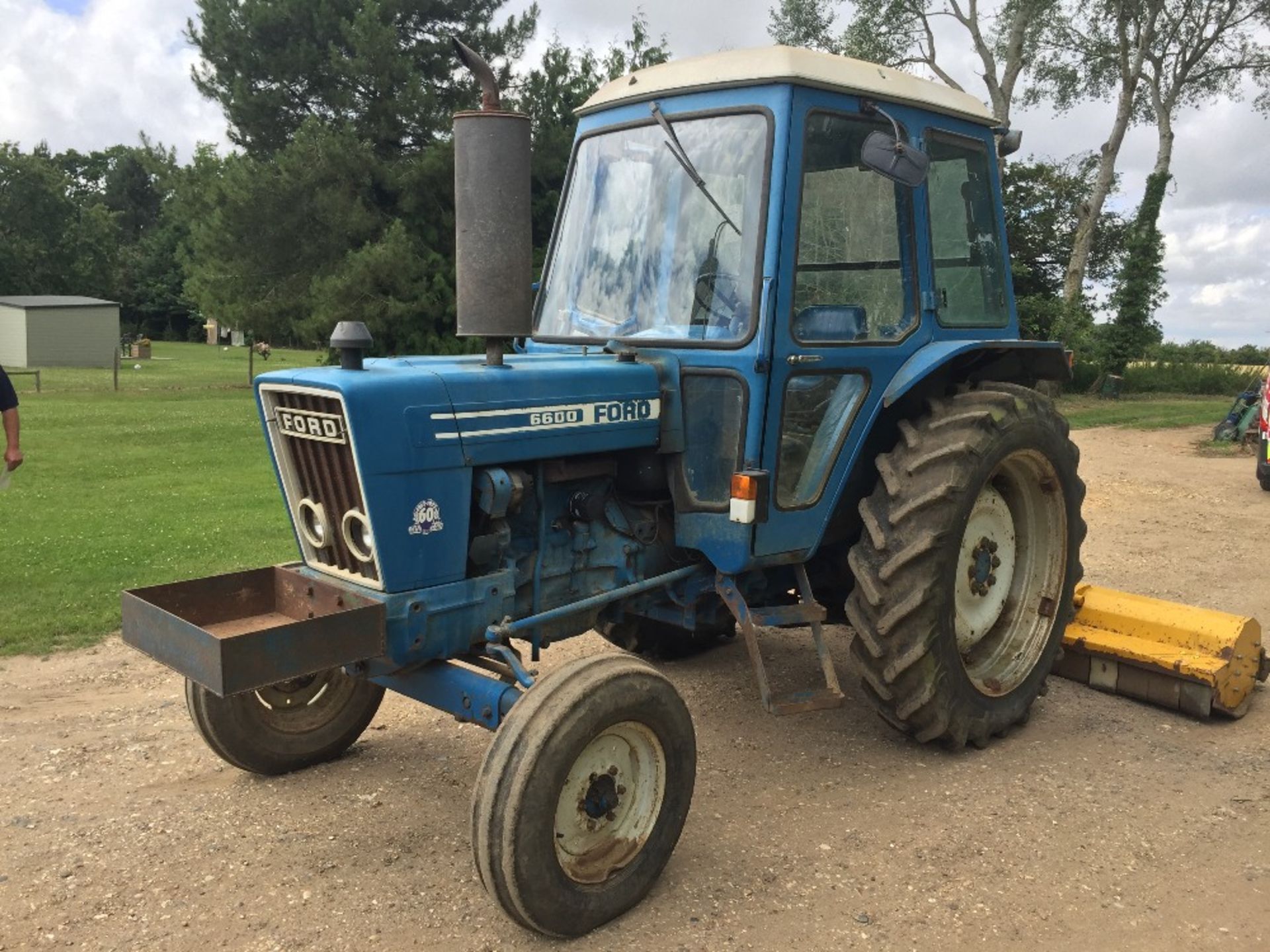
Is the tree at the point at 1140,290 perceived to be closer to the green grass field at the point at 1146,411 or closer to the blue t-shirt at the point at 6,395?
the green grass field at the point at 1146,411

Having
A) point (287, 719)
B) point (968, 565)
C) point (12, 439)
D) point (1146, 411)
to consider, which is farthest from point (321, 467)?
point (1146, 411)

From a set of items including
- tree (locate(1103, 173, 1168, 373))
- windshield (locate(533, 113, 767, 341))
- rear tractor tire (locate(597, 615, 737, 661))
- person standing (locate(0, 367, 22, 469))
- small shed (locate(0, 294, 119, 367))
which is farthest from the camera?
small shed (locate(0, 294, 119, 367))

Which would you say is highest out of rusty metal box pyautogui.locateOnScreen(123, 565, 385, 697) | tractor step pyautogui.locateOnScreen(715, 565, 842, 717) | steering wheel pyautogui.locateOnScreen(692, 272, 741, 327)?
steering wheel pyautogui.locateOnScreen(692, 272, 741, 327)

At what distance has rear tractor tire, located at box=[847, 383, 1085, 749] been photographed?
3902mm

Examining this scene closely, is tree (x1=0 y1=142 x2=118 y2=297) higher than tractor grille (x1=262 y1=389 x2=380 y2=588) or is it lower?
higher

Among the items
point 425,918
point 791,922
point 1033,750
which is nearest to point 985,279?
point 1033,750

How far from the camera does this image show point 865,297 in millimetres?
4082

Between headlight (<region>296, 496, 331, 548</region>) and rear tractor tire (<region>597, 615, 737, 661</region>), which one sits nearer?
headlight (<region>296, 496, 331, 548</region>)

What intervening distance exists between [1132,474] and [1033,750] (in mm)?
8582

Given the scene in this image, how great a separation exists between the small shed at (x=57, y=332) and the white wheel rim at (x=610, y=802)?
36.0 meters

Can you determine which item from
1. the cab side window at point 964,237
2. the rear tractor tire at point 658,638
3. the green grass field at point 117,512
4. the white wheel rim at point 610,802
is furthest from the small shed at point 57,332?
the white wheel rim at point 610,802

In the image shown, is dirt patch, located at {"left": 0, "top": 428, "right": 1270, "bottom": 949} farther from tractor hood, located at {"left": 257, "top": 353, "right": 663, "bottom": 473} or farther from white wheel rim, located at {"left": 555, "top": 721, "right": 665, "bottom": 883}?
tractor hood, located at {"left": 257, "top": 353, "right": 663, "bottom": 473}

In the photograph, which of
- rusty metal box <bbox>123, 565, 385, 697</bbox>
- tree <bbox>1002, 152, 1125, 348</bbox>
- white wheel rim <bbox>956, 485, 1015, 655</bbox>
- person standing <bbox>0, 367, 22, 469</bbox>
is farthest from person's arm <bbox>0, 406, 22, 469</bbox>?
tree <bbox>1002, 152, 1125, 348</bbox>

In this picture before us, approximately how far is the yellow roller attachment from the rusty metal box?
11.1 feet
